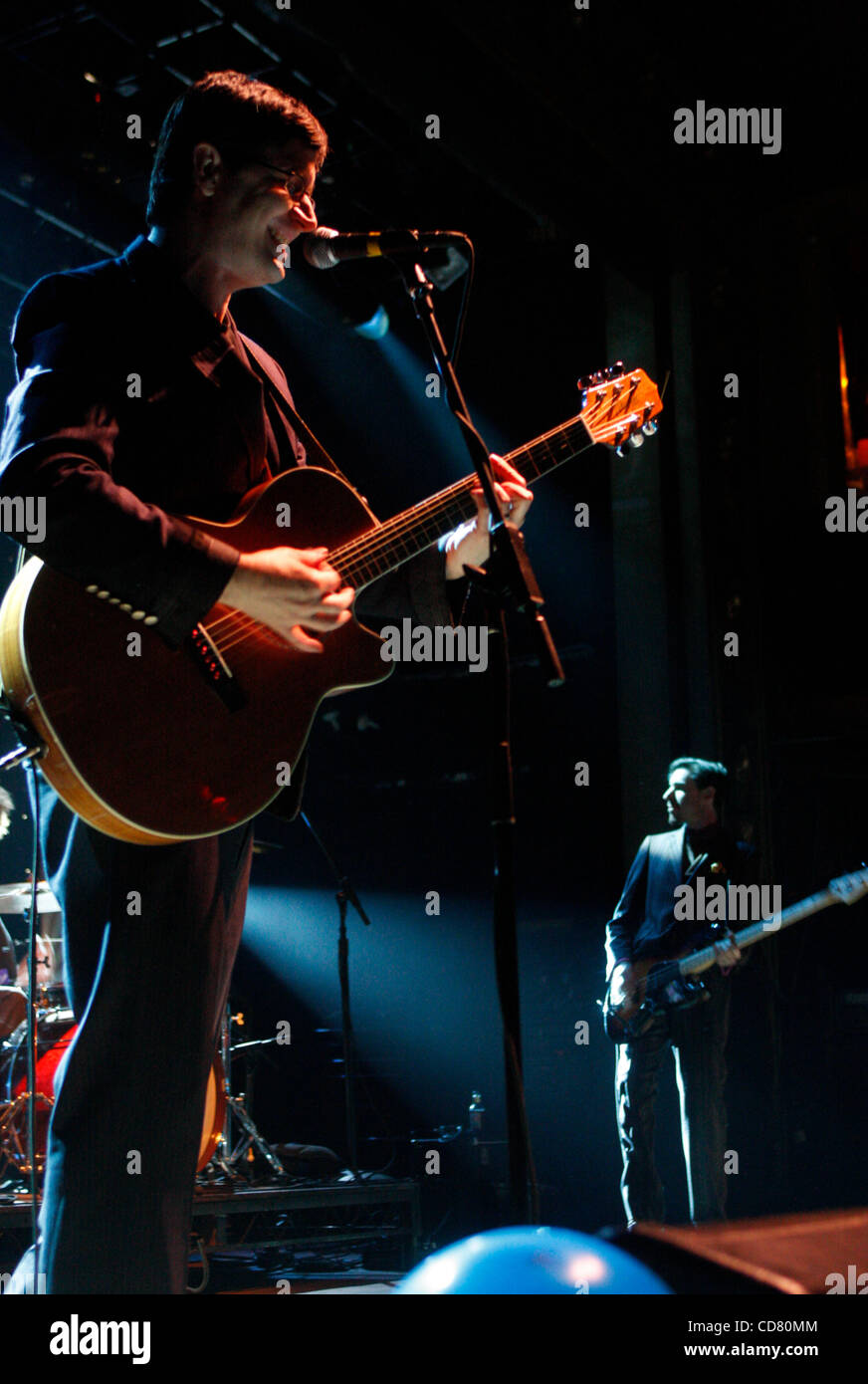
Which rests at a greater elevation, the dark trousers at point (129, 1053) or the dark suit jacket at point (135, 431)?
the dark suit jacket at point (135, 431)

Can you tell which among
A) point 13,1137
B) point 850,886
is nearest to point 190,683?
point 850,886

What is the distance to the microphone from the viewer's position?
7.31ft

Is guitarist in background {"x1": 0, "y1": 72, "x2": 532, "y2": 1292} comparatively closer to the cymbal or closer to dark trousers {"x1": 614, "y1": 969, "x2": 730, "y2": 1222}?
dark trousers {"x1": 614, "y1": 969, "x2": 730, "y2": 1222}

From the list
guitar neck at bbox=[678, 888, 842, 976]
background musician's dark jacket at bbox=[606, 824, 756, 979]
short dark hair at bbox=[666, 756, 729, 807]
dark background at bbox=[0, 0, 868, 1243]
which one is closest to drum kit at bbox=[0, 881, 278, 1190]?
dark background at bbox=[0, 0, 868, 1243]

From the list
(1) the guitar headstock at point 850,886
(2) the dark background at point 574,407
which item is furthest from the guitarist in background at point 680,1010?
(2) the dark background at point 574,407

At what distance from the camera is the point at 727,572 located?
639 cm

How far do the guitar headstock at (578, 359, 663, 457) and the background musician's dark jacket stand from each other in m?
3.16

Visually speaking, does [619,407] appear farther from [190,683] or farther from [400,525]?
[190,683]

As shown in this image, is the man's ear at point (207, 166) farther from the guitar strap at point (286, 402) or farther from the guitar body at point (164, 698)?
the guitar body at point (164, 698)

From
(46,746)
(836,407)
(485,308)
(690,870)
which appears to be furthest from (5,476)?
(485,308)

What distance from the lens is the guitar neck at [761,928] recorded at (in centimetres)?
516

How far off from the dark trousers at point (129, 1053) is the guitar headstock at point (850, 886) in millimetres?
3954

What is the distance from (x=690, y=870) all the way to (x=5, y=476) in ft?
14.1

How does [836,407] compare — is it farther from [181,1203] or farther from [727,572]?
[181,1203]
